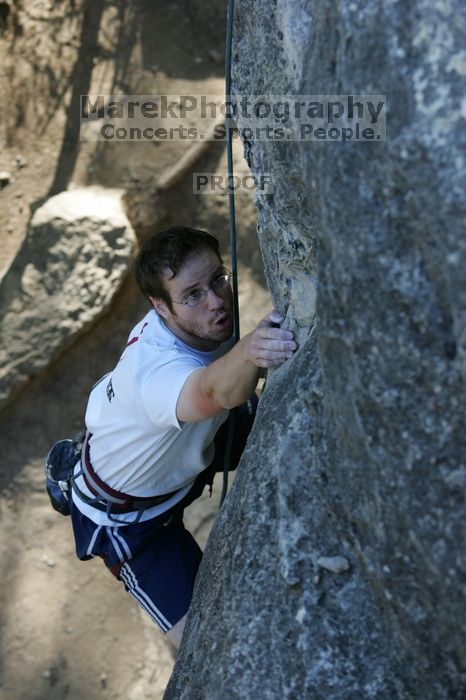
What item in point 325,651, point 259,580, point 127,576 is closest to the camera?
point 325,651

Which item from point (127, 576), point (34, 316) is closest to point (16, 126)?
point (34, 316)

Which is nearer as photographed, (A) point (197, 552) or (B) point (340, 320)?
(B) point (340, 320)

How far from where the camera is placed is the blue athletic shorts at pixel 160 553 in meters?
2.56

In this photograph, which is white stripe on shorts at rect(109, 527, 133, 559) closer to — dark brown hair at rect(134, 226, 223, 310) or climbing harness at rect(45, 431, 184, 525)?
climbing harness at rect(45, 431, 184, 525)

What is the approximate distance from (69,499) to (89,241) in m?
2.04

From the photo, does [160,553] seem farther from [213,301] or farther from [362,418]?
[362,418]

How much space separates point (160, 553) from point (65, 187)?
2666 mm

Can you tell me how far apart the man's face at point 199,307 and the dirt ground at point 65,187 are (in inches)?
94.4

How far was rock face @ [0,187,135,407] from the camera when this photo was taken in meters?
4.55

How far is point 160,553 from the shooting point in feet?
8.60

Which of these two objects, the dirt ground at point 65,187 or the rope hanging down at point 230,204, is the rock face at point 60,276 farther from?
the rope hanging down at point 230,204

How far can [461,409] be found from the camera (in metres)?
1.38

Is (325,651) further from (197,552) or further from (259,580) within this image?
(197,552)

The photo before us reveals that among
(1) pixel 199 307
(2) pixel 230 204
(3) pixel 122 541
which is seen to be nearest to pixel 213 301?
(1) pixel 199 307
